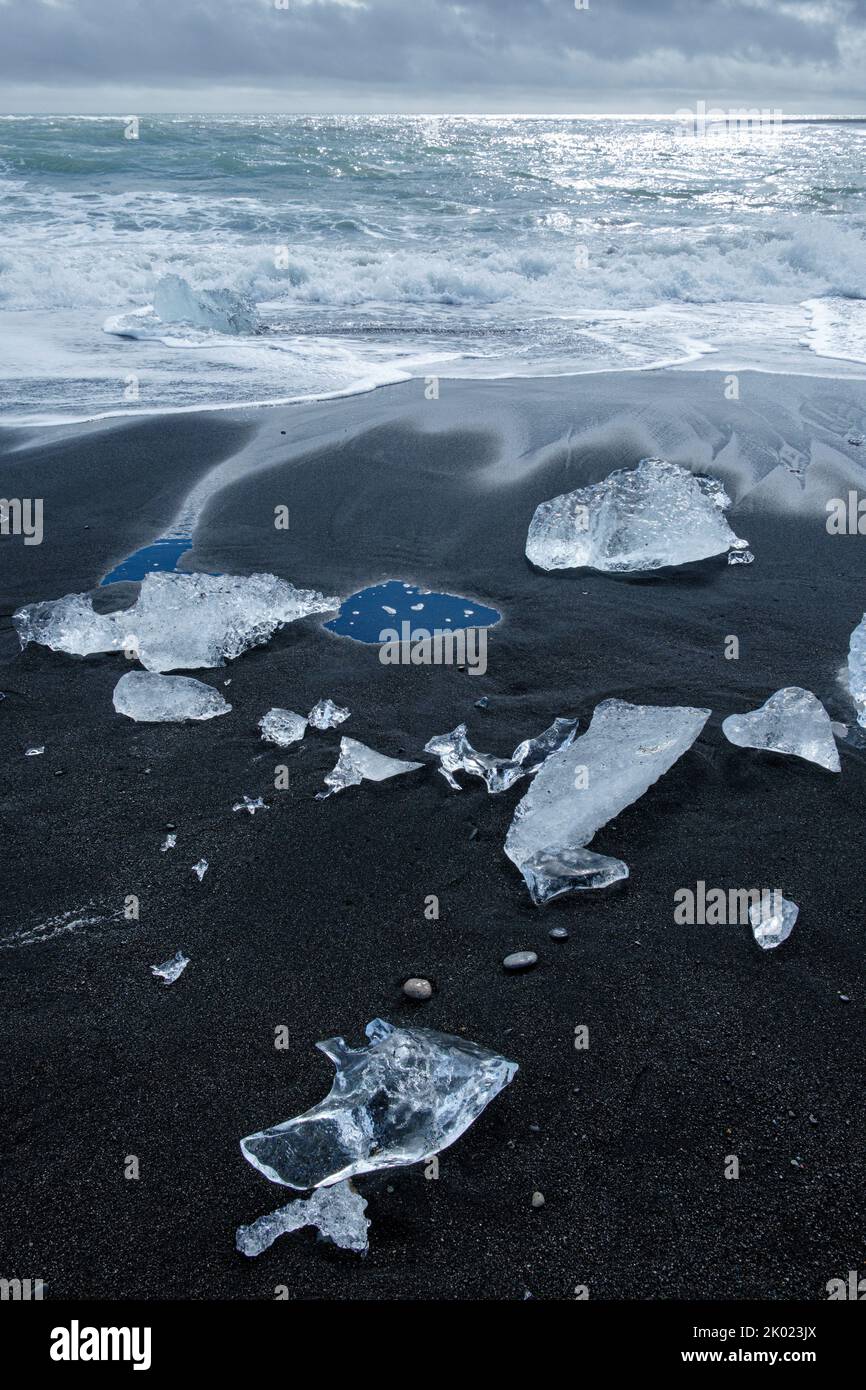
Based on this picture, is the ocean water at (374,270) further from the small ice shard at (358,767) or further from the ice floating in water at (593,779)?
the ice floating in water at (593,779)

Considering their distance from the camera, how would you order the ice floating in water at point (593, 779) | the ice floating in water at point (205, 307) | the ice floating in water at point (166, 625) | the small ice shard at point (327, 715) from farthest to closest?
the ice floating in water at point (205, 307) < the ice floating in water at point (166, 625) < the small ice shard at point (327, 715) < the ice floating in water at point (593, 779)

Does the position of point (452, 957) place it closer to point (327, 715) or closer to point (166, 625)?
point (327, 715)

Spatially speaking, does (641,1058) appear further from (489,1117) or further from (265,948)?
(265,948)

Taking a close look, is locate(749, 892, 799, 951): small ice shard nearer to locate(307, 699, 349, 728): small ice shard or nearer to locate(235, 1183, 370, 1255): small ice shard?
locate(235, 1183, 370, 1255): small ice shard

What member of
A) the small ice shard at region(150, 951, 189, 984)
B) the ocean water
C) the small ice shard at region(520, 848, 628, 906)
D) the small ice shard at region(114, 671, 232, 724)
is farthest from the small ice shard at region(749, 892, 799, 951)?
the ocean water

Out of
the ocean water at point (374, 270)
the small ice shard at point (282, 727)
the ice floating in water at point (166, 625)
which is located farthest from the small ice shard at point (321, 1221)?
the ocean water at point (374, 270)
